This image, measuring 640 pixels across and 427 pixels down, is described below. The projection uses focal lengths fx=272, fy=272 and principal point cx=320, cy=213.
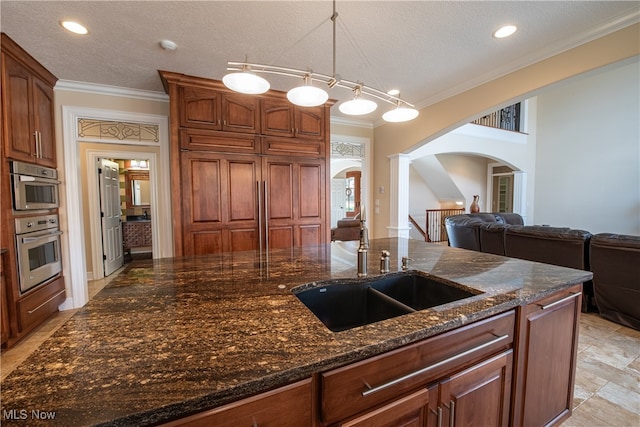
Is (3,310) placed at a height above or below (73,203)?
below

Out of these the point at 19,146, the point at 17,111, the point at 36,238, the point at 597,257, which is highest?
the point at 17,111

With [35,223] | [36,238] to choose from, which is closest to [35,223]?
[35,223]

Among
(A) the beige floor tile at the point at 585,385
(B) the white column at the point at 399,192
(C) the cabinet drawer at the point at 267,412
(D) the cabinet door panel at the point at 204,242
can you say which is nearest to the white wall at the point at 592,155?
(B) the white column at the point at 399,192

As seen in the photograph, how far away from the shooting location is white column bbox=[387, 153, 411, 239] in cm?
420

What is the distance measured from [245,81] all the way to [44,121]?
8.74 ft

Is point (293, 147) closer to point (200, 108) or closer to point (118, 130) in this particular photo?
point (200, 108)

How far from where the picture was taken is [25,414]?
51 cm

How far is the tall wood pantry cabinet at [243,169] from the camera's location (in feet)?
9.25

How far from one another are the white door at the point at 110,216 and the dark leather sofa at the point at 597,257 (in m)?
5.95

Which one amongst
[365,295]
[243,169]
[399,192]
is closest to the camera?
[365,295]

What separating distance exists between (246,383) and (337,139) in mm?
4157

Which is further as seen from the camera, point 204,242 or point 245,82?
point 204,242

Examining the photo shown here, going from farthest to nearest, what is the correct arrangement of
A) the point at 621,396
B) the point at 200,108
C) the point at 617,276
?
the point at 200,108 < the point at 617,276 < the point at 621,396

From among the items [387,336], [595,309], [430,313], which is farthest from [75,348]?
[595,309]
